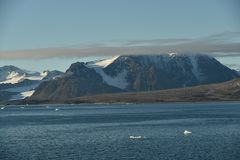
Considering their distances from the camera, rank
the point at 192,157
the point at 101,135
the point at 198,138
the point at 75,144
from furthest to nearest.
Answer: the point at 101,135
the point at 198,138
the point at 75,144
the point at 192,157

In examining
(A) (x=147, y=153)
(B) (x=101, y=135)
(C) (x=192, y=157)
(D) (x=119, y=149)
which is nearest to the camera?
(C) (x=192, y=157)

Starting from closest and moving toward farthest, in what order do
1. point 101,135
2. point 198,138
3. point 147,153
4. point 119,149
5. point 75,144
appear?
point 147,153, point 119,149, point 75,144, point 198,138, point 101,135

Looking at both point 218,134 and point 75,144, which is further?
point 218,134

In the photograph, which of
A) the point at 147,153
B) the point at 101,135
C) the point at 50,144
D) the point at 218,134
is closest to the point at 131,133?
the point at 101,135

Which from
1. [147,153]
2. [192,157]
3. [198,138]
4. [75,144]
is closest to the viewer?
[192,157]

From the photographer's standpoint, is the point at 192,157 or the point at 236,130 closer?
the point at 192,157

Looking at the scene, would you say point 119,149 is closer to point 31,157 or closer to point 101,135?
point 31,157

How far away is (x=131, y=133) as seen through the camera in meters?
102

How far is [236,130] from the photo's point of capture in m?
100

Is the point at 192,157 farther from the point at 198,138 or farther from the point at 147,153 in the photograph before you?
the point at 198,138

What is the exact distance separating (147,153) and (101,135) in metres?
28.4

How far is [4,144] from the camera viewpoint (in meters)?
85.1

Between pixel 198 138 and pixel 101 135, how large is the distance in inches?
672

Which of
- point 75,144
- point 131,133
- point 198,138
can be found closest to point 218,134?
point 198,138
